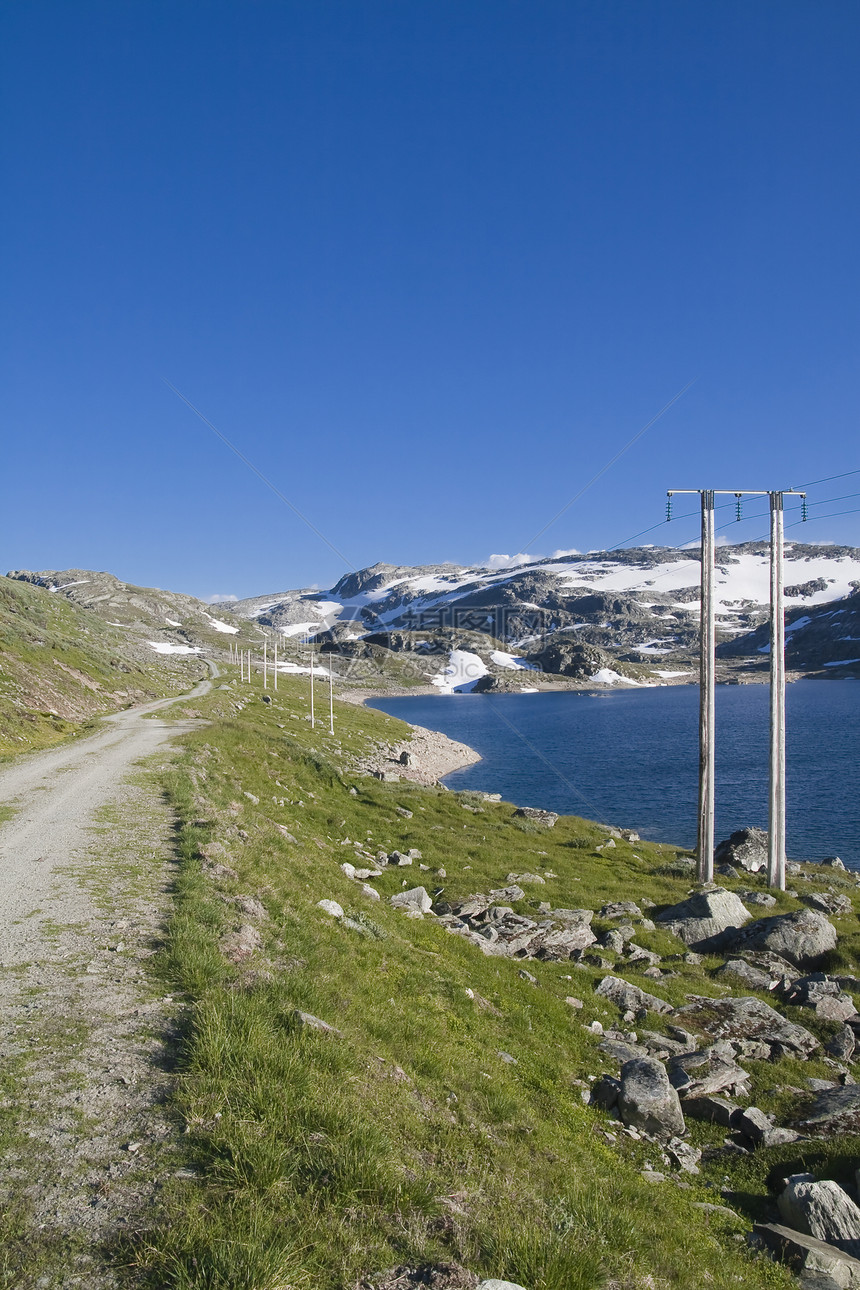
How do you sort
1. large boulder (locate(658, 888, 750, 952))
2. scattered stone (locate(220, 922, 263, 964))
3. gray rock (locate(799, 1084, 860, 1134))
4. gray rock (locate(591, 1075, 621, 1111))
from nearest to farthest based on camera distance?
scattered stone (locate(220, 922, 263, 964)) → gray rock (locate(799, 1084, 860, 1134)) → gray rock (locate(591, 1075, 621, 1111)) → large boulder (locate(658, 888, 750, 952))

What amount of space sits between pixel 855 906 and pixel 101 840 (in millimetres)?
31169

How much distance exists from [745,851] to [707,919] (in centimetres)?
1543

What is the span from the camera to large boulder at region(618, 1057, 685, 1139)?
11156 mm

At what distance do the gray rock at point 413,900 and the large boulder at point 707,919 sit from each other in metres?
9.61

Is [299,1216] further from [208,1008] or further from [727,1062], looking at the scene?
[727,1062]

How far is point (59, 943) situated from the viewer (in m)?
10.2

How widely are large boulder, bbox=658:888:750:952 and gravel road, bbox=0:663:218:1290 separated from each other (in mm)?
18747

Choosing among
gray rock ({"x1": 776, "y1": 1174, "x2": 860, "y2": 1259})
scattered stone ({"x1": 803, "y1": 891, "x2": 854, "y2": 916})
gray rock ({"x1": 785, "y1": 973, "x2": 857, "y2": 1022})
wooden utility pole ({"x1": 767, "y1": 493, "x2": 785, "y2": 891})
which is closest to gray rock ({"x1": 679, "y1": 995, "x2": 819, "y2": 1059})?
gray rock ({"x1": 785, "y1": 973, "x2": 857, "y2": 1022})

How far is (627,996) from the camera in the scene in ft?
55.7

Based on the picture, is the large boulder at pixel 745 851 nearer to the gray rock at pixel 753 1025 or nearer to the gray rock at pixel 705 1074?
the gray rock at pixel 753 1025

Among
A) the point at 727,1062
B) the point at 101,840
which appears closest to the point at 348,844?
the point at 101,840

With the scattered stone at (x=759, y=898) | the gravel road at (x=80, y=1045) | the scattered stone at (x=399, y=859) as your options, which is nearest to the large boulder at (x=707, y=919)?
the scattered stone at (x=759, y=898)

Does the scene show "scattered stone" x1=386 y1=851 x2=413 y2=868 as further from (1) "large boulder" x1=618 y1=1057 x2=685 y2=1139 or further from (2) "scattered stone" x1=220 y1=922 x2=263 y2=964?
(2) "scattered stone" x1=220 y1=922 x2=263 y2=964

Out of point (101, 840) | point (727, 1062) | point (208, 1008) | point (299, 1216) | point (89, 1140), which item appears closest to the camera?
point (299, 1216)
